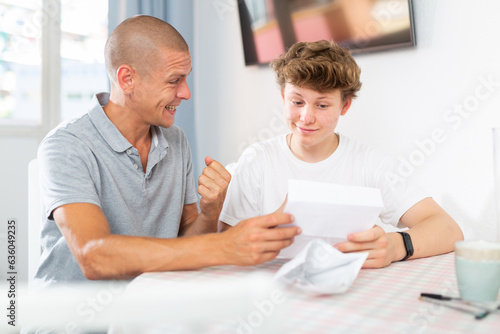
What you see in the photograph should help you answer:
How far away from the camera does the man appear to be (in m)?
0.98

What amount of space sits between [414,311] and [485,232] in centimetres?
139

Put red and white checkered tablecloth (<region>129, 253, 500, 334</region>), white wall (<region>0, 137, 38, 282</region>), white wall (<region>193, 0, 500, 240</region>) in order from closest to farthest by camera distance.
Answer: red and white checkered tablecloth (<region>129, 253, 500, 334</region>)
white wall (<region>193, 0, 500, 240</region>)
white wall (<region>0, 137, 38, 282</region>)

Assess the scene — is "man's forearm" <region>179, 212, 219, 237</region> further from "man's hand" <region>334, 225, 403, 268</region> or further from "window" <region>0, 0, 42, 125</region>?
"window" <region>0, 0, 42, 125</region>

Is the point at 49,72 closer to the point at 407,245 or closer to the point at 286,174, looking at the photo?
the point at 286,174

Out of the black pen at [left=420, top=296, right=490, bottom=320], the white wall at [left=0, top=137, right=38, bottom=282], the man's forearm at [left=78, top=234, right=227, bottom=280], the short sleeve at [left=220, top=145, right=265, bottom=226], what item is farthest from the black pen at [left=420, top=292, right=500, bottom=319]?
the white wall at [left=0, top=137, right=38, bottom=282]

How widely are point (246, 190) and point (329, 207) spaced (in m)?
0.61

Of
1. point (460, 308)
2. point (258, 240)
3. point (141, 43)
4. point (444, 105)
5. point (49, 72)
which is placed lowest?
point (460, 308)

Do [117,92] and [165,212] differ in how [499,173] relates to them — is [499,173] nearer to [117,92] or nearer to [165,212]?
[165,212]

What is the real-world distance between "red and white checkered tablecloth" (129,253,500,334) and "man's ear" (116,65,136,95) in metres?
0.66

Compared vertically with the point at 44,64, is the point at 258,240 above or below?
below

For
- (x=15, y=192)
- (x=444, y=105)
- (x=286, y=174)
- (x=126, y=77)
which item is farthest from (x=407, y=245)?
(x=15, y=192)

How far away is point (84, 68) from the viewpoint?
2971mm

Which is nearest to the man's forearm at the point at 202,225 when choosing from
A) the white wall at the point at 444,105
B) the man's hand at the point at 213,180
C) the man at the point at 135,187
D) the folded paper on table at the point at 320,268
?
the man at the point at 135,187

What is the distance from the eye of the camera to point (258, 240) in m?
0.96
